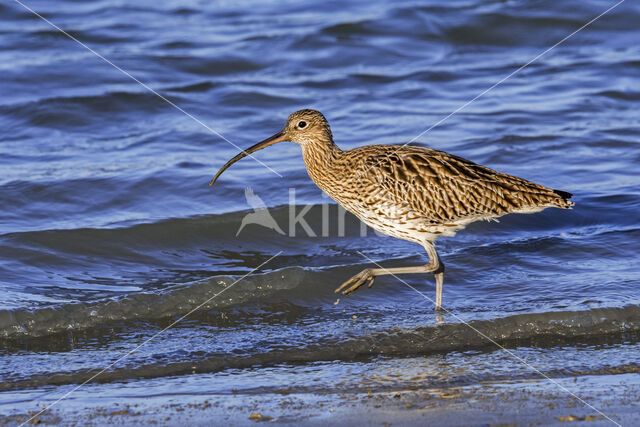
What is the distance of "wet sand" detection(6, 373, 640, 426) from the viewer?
5.55 meters

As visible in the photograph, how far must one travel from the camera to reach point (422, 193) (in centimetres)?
831

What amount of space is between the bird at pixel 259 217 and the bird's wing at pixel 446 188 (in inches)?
100

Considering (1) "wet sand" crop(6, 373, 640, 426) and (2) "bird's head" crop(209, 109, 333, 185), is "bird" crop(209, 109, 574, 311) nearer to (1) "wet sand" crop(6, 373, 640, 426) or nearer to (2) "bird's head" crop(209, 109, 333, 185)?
(2) "bird's head" crop(209, 109, 333, 185)

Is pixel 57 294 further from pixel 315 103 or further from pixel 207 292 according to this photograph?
pixel 315 103

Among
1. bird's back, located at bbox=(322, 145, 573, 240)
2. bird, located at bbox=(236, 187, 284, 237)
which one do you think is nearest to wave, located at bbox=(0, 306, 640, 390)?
bird's back, located at bbox=(322, 145, 573, 240)

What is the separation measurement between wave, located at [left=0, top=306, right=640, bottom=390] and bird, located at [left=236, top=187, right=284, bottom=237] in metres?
3.55

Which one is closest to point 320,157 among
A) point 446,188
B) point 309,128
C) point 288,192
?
point 309,128

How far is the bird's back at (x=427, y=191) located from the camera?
827cm

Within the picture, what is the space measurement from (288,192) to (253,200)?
51 cm

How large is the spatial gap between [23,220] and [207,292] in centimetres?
334

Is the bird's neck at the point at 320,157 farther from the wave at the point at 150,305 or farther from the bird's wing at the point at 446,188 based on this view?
the wave at the point at 150,305

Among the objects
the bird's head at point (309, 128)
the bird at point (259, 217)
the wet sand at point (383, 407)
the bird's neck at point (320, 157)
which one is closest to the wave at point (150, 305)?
the bird's neck at point (320, 157)

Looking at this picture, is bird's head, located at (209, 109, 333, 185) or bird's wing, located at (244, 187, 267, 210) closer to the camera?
bird's head, located at (209, 109, 333, 185)

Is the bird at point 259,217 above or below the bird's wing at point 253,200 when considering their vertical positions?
below
